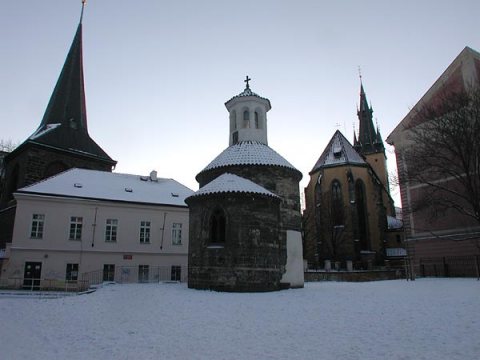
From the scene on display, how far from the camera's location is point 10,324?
9438mm

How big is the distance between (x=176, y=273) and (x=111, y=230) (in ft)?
19.3

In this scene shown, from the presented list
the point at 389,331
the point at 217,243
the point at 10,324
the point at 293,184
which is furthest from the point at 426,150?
the point at 10,324

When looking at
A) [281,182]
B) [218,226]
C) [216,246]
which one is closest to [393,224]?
[281,182]

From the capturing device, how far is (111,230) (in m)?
26.8

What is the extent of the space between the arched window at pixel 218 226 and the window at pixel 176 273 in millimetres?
11061

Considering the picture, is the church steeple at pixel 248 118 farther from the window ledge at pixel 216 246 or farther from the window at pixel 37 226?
the window at pixel 37 226

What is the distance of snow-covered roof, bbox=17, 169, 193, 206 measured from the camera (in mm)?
26016

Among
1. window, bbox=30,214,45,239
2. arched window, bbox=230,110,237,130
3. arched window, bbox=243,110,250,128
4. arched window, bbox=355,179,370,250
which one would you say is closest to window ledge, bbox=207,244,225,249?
arched window, bbox=243,110,250,128

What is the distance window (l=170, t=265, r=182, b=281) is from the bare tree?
17.5 meters

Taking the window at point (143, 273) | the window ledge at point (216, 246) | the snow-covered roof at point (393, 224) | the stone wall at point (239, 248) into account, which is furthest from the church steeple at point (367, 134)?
the window ledge at point (216, 246)

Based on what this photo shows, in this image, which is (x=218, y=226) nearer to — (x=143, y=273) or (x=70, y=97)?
(x=143, y=273)

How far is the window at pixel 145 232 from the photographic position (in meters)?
27.6

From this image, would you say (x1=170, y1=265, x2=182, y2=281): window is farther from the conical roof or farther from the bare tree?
the bare tree

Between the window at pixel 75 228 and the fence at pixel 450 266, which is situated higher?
the window at pixel 75 228
